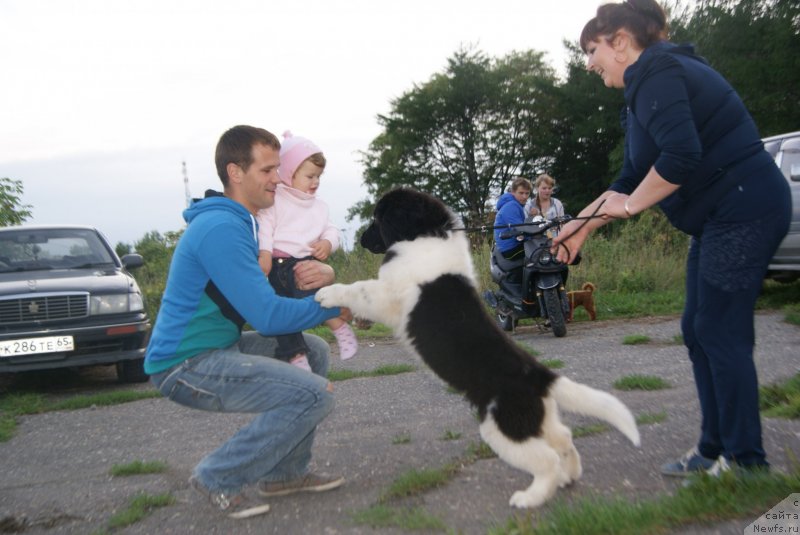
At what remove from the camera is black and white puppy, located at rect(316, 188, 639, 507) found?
315 cm

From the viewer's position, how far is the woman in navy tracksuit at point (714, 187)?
2938mm

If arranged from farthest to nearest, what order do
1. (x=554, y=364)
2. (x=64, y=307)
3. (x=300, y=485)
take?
1. (x=64, y=307)
2. (x=554, y=364)
3. (x=300, y=485)

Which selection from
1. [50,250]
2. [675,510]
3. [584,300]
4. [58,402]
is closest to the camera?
[675,510]

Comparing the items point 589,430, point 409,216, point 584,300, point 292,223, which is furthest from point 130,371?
point 584,300

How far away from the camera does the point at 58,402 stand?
22.3 ft

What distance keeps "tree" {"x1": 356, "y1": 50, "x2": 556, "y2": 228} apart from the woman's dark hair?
3137cm

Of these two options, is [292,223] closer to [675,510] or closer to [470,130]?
[675,510]

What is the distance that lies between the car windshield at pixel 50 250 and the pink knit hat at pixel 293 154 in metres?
5.17

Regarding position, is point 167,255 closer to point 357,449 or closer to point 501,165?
point 357,449

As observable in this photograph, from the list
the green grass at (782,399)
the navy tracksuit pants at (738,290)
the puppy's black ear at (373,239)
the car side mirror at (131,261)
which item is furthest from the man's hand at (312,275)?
the car side mirror at (131,261)

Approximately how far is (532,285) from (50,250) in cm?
594

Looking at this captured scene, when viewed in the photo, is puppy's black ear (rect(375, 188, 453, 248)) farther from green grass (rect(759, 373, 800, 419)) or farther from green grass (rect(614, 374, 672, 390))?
green grass (rect(614, 374, 672, 390))

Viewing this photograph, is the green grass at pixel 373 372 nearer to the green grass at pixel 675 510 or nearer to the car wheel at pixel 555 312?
the car wheel at pixel 555 312

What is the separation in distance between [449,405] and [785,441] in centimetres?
248
